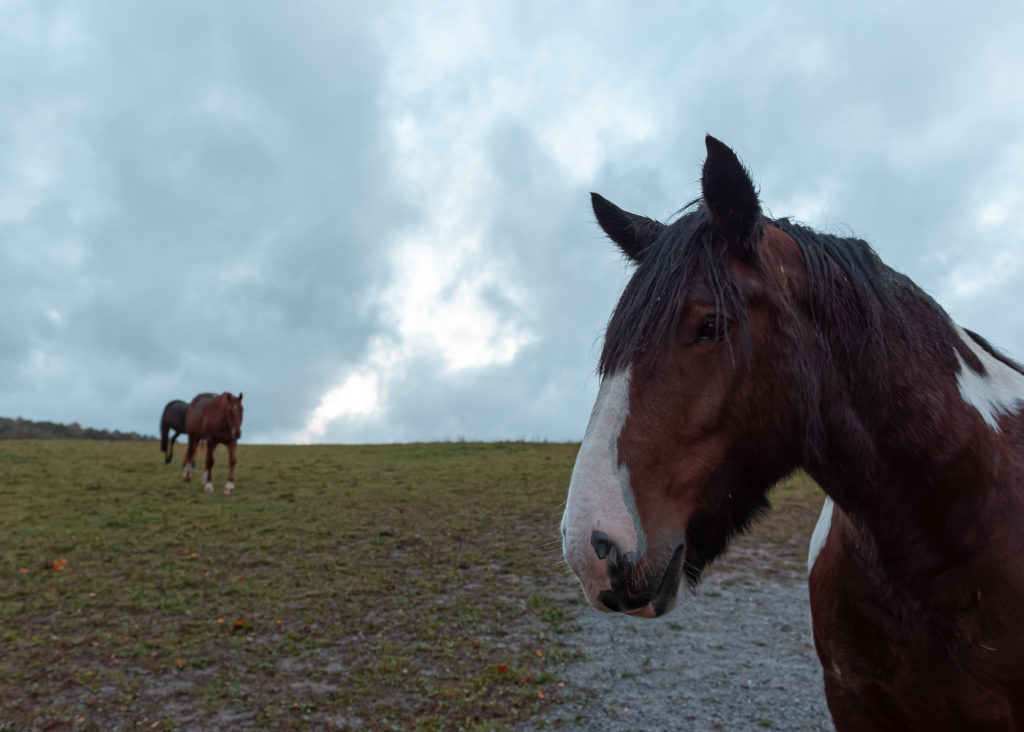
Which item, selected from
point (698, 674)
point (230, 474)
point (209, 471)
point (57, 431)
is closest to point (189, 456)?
point (209, 471)

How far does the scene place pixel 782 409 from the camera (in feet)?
5.73


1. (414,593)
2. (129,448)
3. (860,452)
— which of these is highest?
(129,448)

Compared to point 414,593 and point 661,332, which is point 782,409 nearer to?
point 661,332

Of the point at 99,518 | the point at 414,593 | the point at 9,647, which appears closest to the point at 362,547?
the point at 414,593

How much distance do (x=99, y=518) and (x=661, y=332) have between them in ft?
46.9

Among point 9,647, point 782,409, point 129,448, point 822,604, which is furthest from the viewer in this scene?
point 129,448

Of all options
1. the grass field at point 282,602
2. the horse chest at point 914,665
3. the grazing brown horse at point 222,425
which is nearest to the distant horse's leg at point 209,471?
the grazing brown horse at point 222,425

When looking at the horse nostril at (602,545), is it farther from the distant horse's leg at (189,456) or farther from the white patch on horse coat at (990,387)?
the distant horse's leg at (189,456)

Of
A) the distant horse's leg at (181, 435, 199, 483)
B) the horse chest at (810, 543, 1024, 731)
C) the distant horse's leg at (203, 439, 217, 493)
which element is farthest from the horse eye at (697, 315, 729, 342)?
the distant horse's leg at (181, 435, 199, 483)

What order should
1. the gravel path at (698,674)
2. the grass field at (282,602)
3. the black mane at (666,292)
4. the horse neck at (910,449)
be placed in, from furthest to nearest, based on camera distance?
the grass field at (282,602) → the gravel path at (698,674) → the horse neck at (910,449) → the black mane at (666,292)

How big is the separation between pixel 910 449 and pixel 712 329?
0.76 metres

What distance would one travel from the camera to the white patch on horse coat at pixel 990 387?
6.77 ft

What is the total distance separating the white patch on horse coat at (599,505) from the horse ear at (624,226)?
0.85 meters

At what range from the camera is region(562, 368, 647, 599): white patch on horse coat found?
60.2 inches
